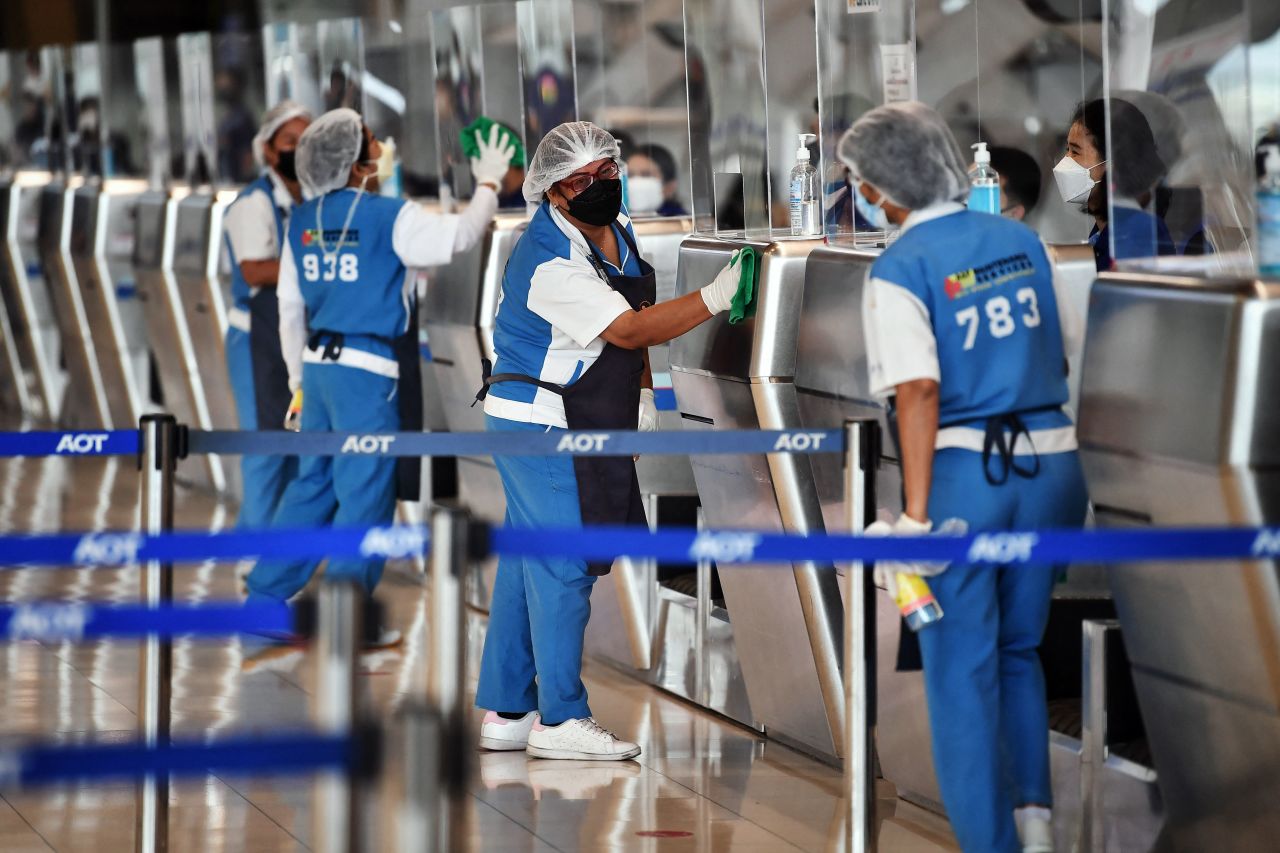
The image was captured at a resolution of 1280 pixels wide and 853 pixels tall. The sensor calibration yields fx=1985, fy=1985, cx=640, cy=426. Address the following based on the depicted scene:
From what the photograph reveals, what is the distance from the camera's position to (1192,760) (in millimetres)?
3131

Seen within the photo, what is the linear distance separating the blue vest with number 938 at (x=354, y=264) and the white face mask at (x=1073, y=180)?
1.85 m

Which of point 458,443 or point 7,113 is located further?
point 7,113

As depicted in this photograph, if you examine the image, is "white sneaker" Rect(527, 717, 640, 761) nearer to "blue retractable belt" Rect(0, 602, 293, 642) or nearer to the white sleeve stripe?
the white sleeve stripe

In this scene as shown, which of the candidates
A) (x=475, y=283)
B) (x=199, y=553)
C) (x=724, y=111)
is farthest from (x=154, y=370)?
(x=199, y=553)

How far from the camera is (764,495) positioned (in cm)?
425

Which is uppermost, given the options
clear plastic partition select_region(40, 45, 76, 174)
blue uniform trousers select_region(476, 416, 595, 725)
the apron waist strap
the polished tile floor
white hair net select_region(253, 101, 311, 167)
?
clear plastic partition select_region(40, 45, 76, 174)

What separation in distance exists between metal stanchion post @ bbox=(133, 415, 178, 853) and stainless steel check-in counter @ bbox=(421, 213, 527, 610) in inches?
84.3

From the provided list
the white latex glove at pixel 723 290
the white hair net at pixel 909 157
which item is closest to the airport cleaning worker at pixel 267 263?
the white latex glove at pixel 723 290

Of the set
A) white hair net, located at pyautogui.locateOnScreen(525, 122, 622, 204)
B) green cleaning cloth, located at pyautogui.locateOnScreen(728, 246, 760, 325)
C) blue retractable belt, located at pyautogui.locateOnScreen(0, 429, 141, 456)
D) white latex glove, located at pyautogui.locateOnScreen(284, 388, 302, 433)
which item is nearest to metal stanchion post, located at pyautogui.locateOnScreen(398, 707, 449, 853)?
blue retractable belt, located at pyautogui.locateOnScreen(0, 429, 141, 456)

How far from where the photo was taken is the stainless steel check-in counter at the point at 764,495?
4047mm

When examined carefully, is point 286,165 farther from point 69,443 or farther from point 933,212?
point 933,212

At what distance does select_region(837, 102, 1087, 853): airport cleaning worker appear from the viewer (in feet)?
10.4

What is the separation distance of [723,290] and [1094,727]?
119 centimetres

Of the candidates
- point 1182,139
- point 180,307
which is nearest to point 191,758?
point 1182,139
